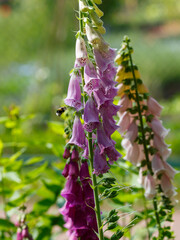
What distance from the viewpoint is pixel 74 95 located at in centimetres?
117

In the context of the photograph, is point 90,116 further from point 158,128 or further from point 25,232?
point 25,232

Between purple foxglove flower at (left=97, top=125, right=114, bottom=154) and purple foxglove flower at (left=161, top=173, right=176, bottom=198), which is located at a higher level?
purple foxglove flower at (left=161, top=173, right=176, bottom=198)

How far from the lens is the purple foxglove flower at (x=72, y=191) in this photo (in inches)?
50.5

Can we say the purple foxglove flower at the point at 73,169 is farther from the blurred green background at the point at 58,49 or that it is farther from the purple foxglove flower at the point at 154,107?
the blurred green background at the point at 58,49

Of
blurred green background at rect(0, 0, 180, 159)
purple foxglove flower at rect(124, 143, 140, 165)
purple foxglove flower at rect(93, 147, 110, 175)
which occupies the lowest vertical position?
purple foxglove flower at rect(93, 147, 110, 175)

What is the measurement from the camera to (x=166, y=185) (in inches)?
59.7

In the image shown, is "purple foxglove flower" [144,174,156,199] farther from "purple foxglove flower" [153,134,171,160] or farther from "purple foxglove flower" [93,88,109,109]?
"purple foxglove flower" [93,88,109,109]

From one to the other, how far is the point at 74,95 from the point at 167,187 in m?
0.53

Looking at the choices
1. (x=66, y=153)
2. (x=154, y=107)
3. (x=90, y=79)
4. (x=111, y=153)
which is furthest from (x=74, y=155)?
(x=154, y=107)

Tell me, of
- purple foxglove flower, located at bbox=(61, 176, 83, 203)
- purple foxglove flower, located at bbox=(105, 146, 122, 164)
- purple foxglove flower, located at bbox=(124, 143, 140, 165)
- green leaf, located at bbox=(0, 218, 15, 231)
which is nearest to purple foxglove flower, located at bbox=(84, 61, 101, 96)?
purple foxglove flower, located at bbox=(105, 146, 122, 164)

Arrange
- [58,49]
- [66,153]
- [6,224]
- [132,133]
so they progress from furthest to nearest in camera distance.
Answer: [58,49], [6,224], [132,133], [66,153]

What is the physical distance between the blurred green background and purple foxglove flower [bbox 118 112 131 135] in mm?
5479

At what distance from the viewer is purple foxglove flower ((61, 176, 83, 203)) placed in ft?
4.21

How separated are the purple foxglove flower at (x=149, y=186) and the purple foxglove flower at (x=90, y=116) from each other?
1.43 ft
